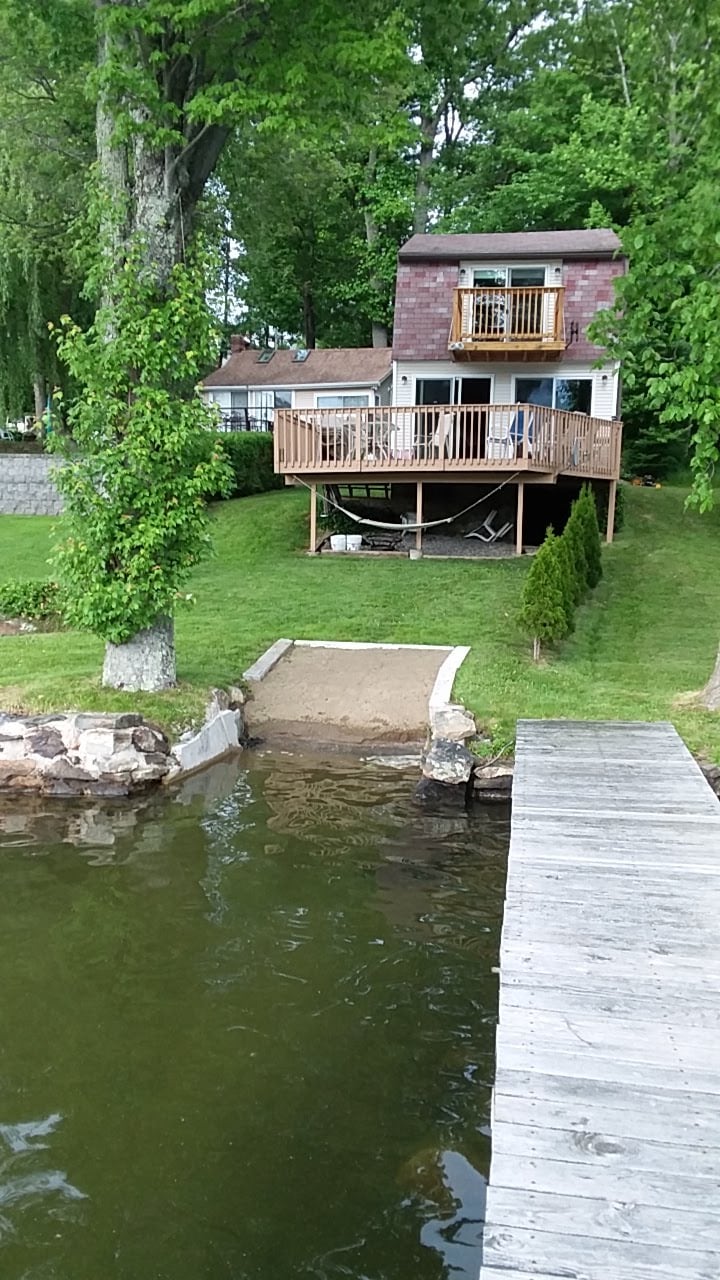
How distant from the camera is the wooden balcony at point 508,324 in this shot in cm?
2142

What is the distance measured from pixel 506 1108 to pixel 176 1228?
143 centimetres

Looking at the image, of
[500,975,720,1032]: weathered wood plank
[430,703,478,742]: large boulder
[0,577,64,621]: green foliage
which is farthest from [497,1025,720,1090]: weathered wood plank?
[0,577,64,621]: green foliage

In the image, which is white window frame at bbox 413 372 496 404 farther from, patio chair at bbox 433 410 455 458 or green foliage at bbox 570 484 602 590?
green foliage at bbox 570 484 602 590

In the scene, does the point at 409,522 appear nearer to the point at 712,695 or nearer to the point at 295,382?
the point at 712,695

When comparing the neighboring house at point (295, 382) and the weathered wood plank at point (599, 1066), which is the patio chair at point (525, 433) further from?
the weathered wood plank at point (599, 1066)

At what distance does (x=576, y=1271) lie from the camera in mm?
2666

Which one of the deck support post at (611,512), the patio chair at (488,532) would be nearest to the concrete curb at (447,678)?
the patio chair at (488,532)

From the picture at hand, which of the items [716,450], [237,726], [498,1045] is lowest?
[237,726]

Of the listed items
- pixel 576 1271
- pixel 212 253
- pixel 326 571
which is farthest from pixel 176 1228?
pixel 326 571

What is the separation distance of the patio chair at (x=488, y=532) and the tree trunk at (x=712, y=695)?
34.8ft

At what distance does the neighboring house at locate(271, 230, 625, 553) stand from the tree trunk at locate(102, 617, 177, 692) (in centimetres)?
931

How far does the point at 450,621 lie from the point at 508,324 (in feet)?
33.2

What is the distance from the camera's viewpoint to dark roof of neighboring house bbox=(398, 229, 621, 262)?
865 inches

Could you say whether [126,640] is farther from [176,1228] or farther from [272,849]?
[176,1228]
